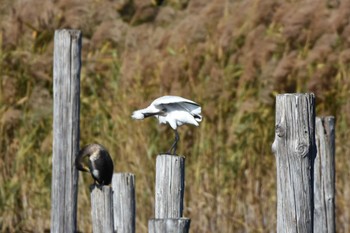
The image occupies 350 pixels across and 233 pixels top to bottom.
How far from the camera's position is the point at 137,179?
24.7 ft

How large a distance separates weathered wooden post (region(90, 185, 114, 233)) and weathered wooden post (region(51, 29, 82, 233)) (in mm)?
112

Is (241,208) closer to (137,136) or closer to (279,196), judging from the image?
(137,136)

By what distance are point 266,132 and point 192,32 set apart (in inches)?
43.8

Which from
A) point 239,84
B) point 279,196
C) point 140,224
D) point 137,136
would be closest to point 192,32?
point 239,84

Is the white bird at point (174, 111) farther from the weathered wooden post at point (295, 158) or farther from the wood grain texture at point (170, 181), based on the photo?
the weathered wooden post at point (295, 158)

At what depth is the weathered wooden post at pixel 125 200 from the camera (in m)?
5.11

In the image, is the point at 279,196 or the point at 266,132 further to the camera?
the point at 266,132

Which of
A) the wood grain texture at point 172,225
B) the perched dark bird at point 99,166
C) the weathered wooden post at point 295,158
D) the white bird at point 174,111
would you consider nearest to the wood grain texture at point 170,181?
the white bird at point 174,111

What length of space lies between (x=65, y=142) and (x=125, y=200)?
1.69ft

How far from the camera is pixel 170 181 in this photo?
4797 mm

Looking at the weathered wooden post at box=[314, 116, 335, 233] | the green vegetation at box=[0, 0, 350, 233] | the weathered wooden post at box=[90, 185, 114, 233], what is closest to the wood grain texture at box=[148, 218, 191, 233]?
the weathered wooden post at box=[90, 185, 114, 233]

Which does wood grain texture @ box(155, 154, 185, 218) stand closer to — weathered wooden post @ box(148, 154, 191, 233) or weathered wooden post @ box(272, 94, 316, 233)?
weathered wooden post @ box(148, 154, 191, 233)

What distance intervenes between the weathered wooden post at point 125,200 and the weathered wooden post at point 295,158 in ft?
3.31

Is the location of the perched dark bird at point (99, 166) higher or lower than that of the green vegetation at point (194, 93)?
lower
